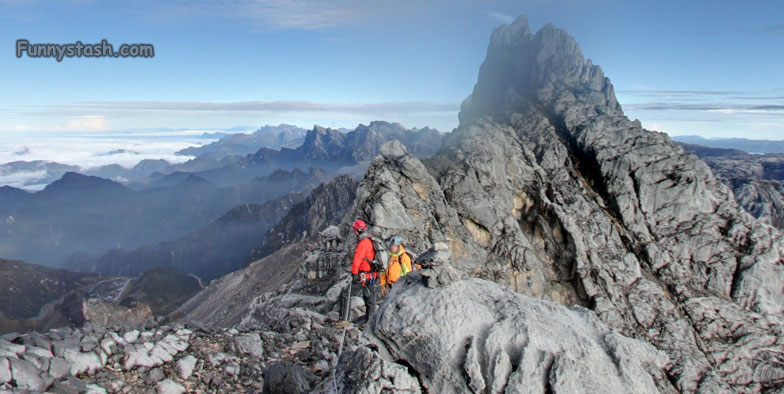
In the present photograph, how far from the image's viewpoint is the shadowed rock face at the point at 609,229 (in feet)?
119

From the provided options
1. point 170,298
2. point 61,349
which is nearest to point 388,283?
point 61,349

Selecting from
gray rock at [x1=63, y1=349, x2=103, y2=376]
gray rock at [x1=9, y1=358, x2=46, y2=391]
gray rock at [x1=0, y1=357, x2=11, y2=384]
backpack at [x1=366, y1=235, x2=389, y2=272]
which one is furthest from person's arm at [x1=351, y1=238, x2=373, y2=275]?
gray rock at [x1=0, y1=357, x2=11, y2=384]

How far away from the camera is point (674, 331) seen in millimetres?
37625

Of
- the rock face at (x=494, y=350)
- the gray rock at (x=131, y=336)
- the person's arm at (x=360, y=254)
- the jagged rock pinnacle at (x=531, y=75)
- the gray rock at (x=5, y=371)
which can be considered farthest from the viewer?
the jagged rock pinnacle at (x=531, y=75)

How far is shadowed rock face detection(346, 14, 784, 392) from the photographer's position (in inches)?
1426

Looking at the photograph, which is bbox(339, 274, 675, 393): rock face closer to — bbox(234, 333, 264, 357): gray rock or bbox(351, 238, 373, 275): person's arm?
bbox(351, 238, 373, 275): person's arm

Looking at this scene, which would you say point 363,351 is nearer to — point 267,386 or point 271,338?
point 267,386

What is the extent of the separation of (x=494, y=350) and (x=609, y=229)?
4294 centimetres

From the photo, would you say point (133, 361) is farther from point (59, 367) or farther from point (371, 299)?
point (371, 299)

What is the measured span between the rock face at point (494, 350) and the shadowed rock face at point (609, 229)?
66.3ft

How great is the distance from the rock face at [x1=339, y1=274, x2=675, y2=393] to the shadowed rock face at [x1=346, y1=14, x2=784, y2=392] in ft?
66.3

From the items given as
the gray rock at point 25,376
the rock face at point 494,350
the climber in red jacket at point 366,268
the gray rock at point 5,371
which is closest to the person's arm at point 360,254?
the climber in red jacket at point 366,268

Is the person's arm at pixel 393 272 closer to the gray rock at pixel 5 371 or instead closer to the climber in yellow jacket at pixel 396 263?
the climber in yellow jacket at pixel 396 263

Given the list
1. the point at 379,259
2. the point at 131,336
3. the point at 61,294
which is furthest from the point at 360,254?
the point at 61,294
